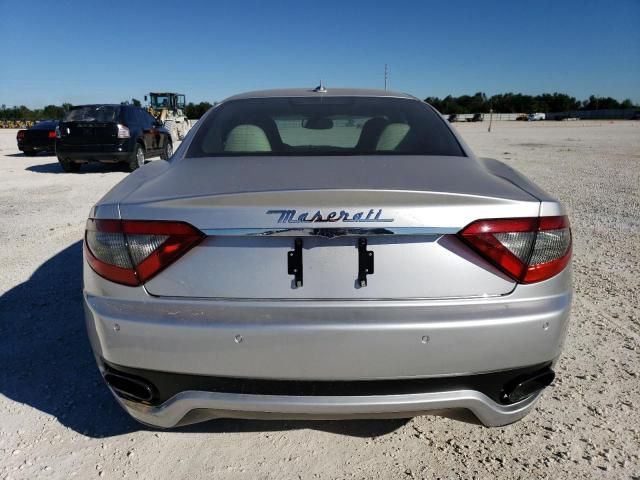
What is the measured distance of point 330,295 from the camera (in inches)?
68.4

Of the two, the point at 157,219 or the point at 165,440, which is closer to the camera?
the point at 157,219

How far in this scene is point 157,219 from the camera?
1750 mm

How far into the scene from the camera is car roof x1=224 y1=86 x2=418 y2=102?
10.4 feet

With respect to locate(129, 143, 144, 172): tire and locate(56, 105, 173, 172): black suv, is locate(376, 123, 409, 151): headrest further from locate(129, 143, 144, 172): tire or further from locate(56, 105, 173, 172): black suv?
locate(129, 143, 144, 172): tire

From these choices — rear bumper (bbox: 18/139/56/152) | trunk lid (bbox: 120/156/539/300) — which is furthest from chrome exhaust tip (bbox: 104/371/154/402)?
rear bumper (bbox: 18/139/56/152)

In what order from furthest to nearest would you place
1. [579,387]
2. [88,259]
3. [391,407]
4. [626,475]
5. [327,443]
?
[579,387] < [327,443] < [626,475] < [88,259] < [391,407]

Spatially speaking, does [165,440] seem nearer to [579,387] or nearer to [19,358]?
[19,358]

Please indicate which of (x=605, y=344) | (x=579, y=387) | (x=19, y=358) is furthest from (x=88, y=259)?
(x=605, y=344)

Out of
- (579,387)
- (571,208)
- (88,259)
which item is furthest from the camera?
(571,208)

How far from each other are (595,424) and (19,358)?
3.23 m

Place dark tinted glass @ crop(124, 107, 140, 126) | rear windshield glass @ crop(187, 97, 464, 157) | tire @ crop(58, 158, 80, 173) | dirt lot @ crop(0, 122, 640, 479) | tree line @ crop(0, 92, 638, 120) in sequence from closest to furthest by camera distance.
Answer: dirt lot @ crop(0, 122, 640, 479) → rear windshield glass @ crop(187, 97, 464, 157) → dark tinted glass @ crop(124, 107, 140, 126) → tire @ crop(58, 158, 80, 173) → tree line @ crop(0, 92, 638, 120)

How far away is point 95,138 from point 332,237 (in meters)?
11.6

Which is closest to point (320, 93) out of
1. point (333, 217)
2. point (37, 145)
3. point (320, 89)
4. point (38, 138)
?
point (320, 89)

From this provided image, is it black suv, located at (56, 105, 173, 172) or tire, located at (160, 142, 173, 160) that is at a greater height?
black suv, located at (56, 105, 173, 172)
